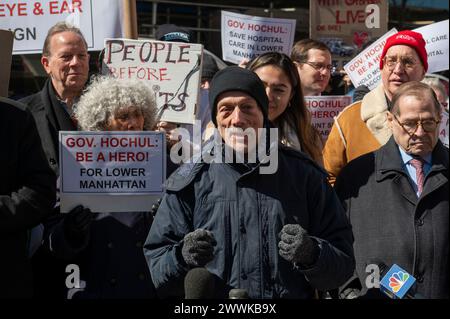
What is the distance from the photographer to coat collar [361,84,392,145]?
552 centimetres

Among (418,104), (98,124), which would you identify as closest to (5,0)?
(98,124)

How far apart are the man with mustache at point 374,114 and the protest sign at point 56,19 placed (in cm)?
156

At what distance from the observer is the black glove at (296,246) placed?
12.2 ft

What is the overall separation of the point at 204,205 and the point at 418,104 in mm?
1393

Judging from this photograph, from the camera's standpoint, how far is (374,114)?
556 centimetres

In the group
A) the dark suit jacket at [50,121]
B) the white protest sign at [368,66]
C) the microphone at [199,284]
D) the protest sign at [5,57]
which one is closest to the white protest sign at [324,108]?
the white protest sign at [368,66]

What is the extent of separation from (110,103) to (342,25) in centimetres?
348

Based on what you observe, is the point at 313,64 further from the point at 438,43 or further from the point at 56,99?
the point at 56,99

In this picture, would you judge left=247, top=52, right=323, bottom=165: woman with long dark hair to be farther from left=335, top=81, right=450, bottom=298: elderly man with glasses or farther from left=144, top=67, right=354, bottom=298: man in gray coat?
left=144, top=67, right=354, bottom=298: man in gray coat

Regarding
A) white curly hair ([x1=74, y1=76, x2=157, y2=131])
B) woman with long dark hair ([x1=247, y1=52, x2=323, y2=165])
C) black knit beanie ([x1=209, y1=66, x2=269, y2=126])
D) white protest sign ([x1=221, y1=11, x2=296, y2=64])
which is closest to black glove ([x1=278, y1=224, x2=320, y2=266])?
black knit beanie ([x1=209, y1=66, x2=269, y2=126])

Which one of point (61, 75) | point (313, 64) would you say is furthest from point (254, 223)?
point (313, 64)

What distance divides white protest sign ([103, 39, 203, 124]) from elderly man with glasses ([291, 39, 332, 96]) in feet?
3.47
